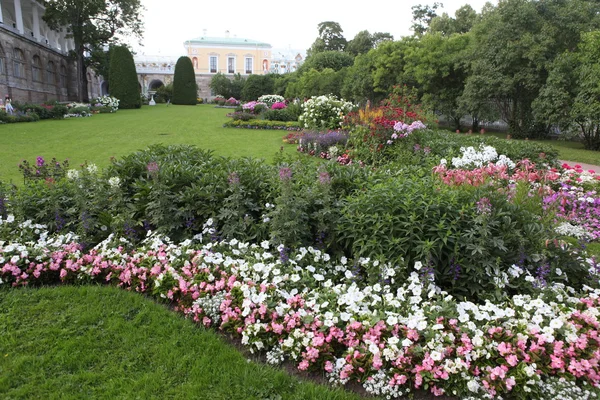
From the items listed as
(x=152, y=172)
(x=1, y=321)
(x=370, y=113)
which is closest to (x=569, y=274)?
(x=152, y=172)

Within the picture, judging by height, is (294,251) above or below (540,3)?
below

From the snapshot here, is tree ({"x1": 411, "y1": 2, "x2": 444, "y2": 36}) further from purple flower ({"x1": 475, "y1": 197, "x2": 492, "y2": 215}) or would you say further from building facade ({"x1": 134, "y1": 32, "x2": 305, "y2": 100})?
purple flower ({"x1": 475, "y1": 197, "x2": 492, "y2": 215})

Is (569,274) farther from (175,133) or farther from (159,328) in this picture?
(175,133)

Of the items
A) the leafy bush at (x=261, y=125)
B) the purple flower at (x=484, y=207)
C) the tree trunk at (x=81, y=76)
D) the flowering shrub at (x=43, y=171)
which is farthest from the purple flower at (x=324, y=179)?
the tree trunk at (x=81, y=76)

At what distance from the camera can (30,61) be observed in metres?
28.7

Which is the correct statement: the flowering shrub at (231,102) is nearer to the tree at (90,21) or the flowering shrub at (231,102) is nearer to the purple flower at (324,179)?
the tree at (90,21)

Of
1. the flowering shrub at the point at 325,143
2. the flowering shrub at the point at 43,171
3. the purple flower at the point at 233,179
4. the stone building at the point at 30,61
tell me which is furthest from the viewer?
the stone building at the point at 30,61

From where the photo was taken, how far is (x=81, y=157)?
9.41 meters

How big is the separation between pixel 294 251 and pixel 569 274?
2.20 metres

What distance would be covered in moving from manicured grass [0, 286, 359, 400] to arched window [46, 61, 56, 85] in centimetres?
3636

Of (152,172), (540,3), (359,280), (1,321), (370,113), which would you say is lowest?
(1,321)

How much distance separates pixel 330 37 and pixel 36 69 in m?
37.4

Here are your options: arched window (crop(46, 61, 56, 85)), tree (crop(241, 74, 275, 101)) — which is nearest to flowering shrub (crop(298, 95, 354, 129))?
arched window (crop(46, 61, 56, 85))

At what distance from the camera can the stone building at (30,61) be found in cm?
2525
